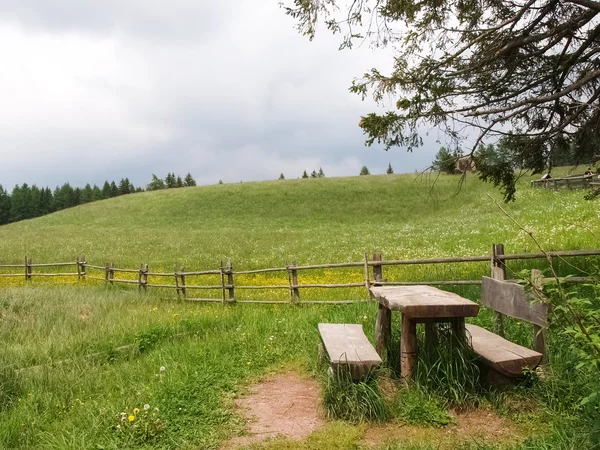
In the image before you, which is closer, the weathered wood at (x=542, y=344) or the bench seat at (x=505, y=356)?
the bench seat at (x=505, y=356)

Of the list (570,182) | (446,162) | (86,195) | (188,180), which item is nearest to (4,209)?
(86,195)

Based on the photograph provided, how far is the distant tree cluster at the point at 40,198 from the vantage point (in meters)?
101

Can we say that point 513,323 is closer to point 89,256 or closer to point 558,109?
point 558,109

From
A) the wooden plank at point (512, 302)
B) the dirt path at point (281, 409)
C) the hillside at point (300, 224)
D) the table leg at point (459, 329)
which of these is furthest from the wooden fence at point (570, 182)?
the dirt path at point (281, 409)

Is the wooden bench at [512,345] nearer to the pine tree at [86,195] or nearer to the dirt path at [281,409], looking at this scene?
the dirt path at [281,409]

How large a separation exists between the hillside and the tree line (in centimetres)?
5705

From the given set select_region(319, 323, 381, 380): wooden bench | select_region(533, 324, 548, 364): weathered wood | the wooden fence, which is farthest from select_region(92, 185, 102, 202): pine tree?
select_region(533, 324, 548, 364): weathered wood

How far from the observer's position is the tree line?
101 metres

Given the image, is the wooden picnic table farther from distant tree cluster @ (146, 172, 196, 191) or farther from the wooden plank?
distant tree cluster @ (146, 172, 196, 191)

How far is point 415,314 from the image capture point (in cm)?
425

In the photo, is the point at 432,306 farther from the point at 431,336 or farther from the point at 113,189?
the point at 113,189

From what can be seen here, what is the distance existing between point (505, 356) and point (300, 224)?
1335 inches

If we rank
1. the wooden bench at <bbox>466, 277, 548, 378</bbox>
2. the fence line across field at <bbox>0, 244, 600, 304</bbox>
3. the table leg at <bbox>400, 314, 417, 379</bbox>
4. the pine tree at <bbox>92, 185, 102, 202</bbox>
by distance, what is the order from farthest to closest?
1. the pine tree at <bbox>92, 185, 102, 202</bbox>
2. the fence line across field at <bbox>0, 244, 600, 304</bbox>
3. the table leg at <bbox>400, 314, 417, 379</bbox>
4. the wooden bench at <bbox>466, 277, 548, 378</bbox>

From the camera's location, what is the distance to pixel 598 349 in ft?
8.94
